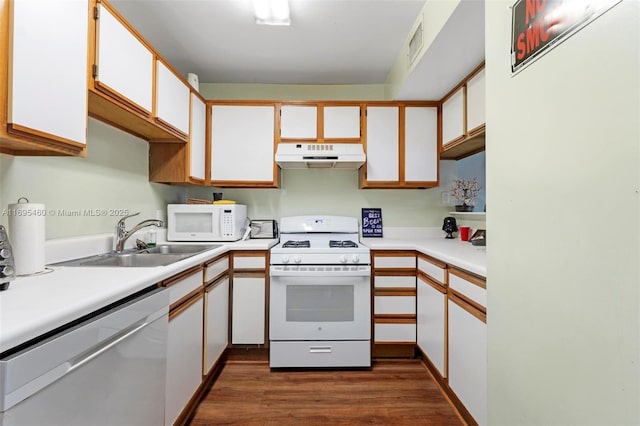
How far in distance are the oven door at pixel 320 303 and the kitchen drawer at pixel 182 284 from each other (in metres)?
0.59

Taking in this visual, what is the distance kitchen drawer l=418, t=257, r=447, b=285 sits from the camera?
178 centimetres

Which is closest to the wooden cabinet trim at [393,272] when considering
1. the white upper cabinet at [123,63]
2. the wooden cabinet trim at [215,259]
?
the wooden cabinet trim at [215,259]

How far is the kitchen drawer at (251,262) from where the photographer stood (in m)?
2.22

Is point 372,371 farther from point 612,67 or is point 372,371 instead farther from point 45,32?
point 45,32

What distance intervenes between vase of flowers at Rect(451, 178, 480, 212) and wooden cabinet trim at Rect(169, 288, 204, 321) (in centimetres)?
228

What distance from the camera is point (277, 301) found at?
2121 mm

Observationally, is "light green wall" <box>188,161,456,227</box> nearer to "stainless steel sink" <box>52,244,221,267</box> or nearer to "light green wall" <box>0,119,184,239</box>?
"light green wall" <box>0,119,184,239</box>

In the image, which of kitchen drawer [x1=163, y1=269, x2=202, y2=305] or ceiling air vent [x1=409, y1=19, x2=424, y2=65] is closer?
kitchen drawer [x1=163, y1=269, x2=202, y2=305]

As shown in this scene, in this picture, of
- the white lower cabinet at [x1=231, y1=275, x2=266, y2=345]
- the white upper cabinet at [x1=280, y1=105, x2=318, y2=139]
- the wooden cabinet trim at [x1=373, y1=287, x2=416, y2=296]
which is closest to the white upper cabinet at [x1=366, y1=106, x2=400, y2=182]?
the white upper cabinet at [x1=280, y1=105, x2=318, y2=139]

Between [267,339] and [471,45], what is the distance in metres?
2.43

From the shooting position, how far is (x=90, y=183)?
5.57 feet

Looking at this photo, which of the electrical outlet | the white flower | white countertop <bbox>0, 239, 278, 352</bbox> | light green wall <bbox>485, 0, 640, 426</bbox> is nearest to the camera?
light green wall <bbox>485, 0, 640, 426</bbox>

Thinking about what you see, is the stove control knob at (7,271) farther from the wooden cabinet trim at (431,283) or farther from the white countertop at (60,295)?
the wooden cabinet trim at (431,283)

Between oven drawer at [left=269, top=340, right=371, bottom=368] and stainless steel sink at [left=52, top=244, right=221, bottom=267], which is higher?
stainless steel sink at [left=52, top=244, right=221, bottom=267]
